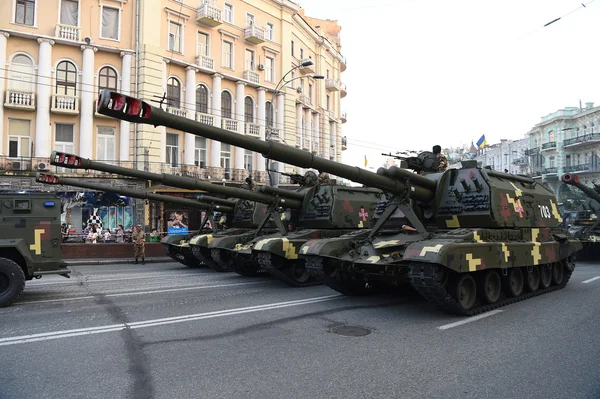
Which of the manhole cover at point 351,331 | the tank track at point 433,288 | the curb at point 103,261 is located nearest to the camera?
the manhole cover at point 351,331

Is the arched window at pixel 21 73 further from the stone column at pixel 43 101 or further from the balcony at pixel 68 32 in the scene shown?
the balcony at pixel 68 32

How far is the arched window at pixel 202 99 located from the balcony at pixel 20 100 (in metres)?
8.34

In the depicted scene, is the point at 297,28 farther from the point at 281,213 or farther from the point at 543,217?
the point at 543,217

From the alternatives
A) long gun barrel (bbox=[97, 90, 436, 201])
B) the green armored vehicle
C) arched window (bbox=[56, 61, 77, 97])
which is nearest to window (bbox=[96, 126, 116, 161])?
arched window (bbox=[56, 61, 77, 97])

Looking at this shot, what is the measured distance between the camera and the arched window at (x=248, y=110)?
1201 inches

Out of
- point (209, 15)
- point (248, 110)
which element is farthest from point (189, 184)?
point (248, 110)

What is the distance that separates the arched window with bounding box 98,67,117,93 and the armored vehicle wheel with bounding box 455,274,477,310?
21487mm

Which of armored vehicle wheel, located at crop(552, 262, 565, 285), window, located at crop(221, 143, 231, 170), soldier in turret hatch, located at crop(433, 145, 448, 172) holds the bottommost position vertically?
armored vehicle wheel, located at crop(552, 262, 565, 285)

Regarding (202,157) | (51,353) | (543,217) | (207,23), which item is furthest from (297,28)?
(51,353)

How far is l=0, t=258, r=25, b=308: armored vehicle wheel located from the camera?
8.57 m

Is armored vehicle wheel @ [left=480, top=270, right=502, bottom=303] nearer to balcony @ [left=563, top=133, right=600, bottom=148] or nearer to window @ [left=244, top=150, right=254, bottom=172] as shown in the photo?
window @ [left=244, top=150, right=254, bottom=172]

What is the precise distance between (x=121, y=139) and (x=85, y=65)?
3.89m

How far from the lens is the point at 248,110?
3083 centimetres

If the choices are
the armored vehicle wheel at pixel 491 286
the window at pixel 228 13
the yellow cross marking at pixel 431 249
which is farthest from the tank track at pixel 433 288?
the window at pixel 228 13
